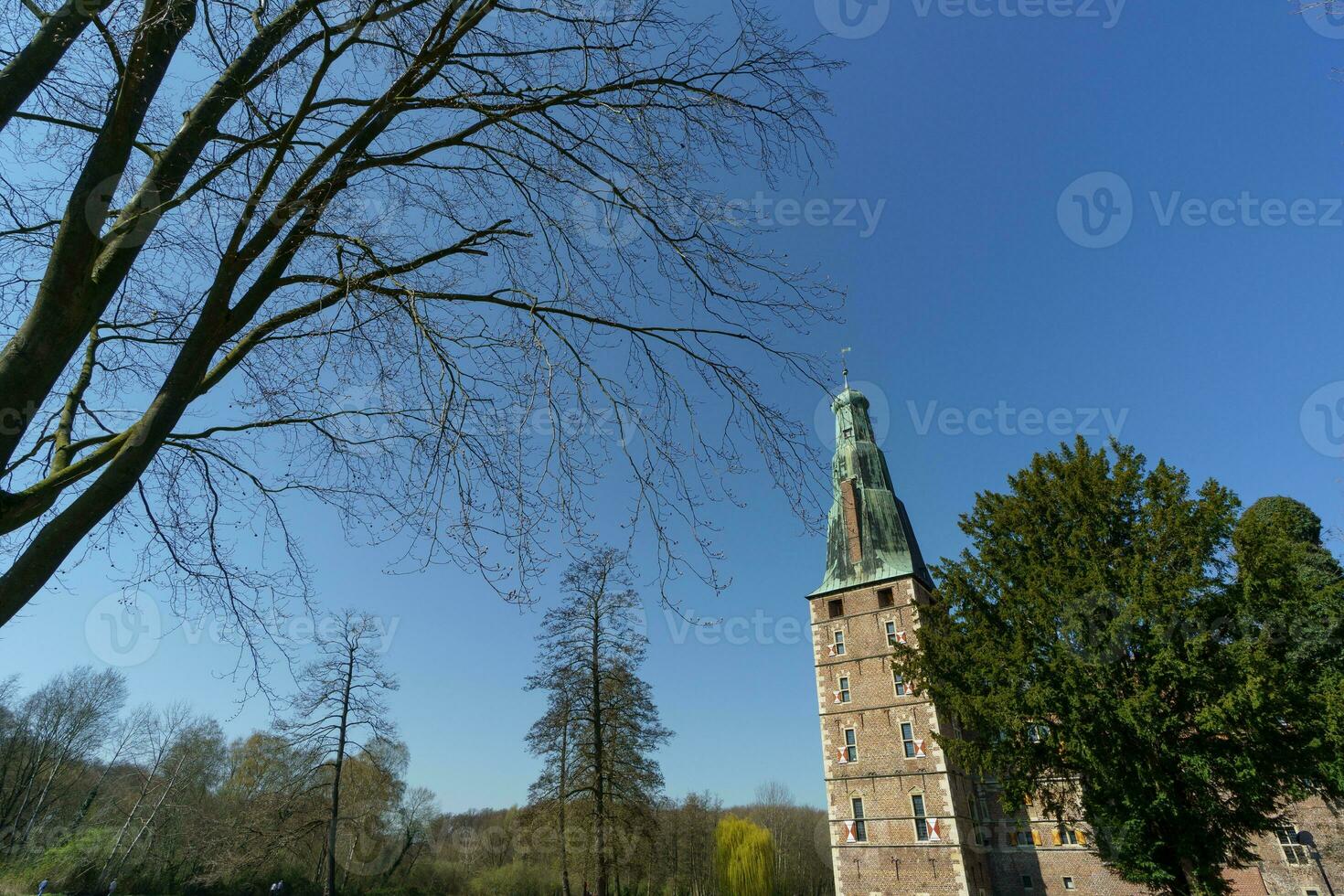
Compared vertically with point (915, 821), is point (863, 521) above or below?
above

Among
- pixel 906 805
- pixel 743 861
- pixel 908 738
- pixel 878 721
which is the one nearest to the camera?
pixel 906 805

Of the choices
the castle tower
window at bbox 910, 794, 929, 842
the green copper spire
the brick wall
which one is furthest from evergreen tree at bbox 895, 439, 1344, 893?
the green copper spire

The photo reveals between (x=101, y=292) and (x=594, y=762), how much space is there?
20.6 metres

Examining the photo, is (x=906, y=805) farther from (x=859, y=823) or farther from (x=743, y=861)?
(x=743, y=861)

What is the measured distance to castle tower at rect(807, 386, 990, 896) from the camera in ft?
82.7

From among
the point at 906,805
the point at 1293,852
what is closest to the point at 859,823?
the point at 906,805

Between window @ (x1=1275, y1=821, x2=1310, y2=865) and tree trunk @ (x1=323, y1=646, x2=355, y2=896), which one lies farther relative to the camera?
window @ (x1=1275, y1=821, x2=1310, y2=865)

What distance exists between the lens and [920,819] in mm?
25578

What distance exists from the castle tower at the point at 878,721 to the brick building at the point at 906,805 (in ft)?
0.16

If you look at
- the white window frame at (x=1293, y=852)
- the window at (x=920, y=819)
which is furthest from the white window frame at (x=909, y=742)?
the white window frame at (x=1293, y=852)

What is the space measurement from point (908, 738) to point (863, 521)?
10.4 meters

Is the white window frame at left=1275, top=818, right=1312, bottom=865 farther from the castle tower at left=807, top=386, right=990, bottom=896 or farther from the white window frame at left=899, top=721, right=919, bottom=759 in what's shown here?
the white window frame at left=899, top=721, right=919, bottom=759

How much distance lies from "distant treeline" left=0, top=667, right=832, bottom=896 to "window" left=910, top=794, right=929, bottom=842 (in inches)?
385

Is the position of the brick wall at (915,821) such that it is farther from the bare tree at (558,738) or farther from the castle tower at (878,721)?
the bare tree at (558,738)
